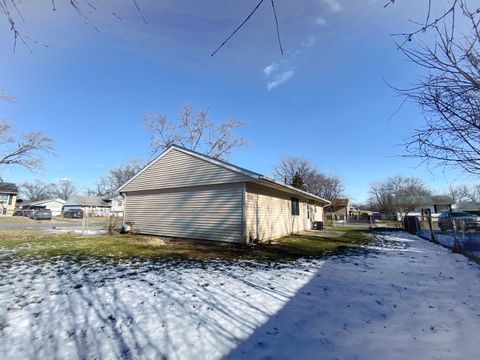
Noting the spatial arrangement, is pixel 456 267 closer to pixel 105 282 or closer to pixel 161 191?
pixel 105 282

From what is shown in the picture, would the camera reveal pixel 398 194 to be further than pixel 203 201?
Yes

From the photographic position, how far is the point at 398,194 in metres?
50.4

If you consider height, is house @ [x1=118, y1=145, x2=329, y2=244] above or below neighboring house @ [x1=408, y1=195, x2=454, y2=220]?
below

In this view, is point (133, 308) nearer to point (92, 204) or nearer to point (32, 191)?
point (92, 204)

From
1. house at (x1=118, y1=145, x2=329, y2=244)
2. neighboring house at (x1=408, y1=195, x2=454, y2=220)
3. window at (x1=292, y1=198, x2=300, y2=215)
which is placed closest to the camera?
house at (x1=118, y1=145, x2=329, y2=244)

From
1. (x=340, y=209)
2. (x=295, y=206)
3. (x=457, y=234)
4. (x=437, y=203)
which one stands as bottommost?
(x=457, y=234)

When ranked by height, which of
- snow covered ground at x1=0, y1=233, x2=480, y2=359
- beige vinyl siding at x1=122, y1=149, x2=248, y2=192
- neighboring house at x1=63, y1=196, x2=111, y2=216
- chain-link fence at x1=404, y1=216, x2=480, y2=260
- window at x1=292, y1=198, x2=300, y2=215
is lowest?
snow covered ground at x1=0, y1=233, x2=480, y2=359

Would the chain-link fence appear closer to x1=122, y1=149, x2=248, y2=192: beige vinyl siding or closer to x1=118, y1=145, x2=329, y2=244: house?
x1=118, y1=145, x2=329, y2=244: house

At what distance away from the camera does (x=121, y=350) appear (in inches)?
108

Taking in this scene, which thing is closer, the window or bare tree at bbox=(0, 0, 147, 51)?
bare tree at bbox=(0, 0, 147, 51)

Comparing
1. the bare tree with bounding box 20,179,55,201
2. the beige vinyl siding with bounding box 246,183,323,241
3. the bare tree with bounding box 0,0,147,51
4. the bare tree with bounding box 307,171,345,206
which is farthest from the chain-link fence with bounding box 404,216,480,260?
the bare tree with bounding box 20,179,55,201

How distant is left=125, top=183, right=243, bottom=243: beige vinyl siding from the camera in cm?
1098

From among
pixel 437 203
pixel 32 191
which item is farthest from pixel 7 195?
pixel 437 203

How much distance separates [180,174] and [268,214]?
4673mm
